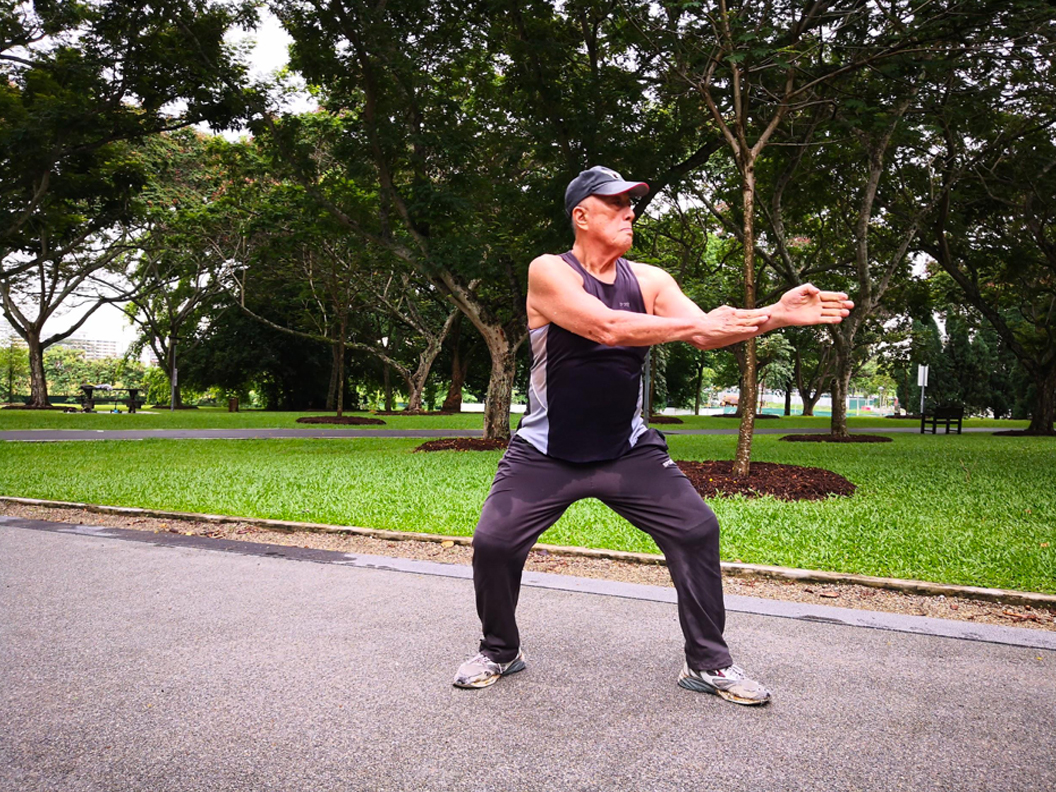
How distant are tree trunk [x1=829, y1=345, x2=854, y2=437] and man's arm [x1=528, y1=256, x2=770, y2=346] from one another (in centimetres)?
1883

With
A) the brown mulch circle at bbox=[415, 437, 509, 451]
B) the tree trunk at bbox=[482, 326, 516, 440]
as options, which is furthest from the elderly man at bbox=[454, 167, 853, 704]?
the tree trunk at bbox=[482, 326, 516, 440]

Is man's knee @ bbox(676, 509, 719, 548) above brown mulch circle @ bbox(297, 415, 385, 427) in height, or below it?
above

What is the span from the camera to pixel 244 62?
14992mm

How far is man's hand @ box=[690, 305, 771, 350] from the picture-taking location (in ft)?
9.30

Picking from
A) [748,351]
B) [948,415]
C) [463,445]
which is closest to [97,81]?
[463,445]

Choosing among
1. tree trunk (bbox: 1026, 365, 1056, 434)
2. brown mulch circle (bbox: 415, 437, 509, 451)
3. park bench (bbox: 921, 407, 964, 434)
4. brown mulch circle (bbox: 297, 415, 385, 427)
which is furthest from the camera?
brown mulch circle (bbox: 297, 415, 385, 427)

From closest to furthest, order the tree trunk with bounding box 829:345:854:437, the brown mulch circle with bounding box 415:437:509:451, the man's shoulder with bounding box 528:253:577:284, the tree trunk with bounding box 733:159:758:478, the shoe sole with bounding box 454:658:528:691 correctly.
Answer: the man's shoulder with bounding box 528:253:577:284 → the shoe sole with bounding box 454:658:528:691 → the tree trunk with bounding box 733:159:758:478 → the brown mulch circle with bounding box 415:437:509:451 → the tree trunk with bounding box 829:345:854:437

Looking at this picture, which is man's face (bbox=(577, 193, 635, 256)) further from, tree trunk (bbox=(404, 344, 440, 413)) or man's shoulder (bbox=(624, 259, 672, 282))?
tree trunk (bbox=(404, 344, 440, 413))

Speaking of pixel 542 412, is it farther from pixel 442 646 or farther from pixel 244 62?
pixel 244 62

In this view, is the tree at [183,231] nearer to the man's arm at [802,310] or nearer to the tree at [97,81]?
the tree at [97,81]

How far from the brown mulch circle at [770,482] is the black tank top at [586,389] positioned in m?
5.68

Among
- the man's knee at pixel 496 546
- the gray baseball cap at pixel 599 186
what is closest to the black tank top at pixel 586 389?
the gray baseball cap at pixel 599 186

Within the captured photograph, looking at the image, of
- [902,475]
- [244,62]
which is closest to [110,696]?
[902,475]

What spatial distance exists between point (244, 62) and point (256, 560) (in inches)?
471
